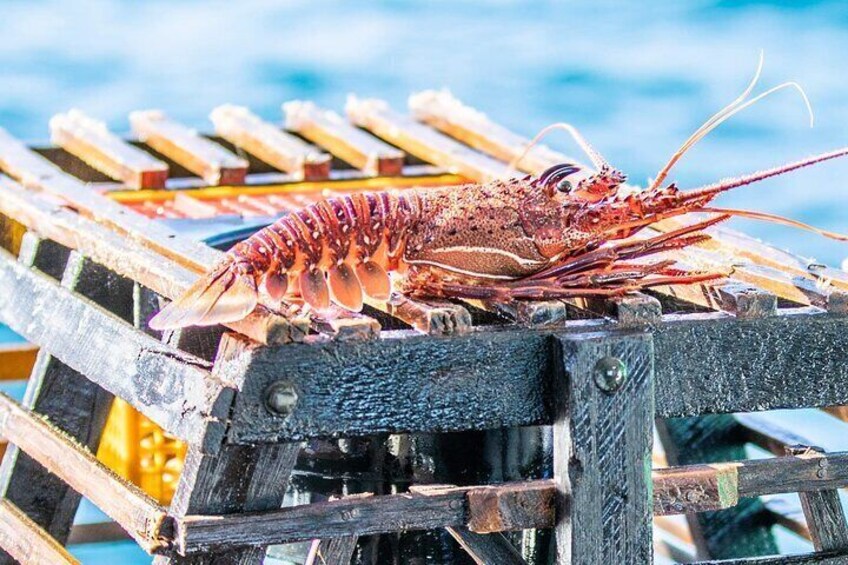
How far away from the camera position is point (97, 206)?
484cm

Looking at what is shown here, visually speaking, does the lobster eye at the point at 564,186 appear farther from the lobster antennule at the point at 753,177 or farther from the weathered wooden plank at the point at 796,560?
the weathered wooden plank at the point at 796,560

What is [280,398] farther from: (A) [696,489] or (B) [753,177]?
(B) [753,177]

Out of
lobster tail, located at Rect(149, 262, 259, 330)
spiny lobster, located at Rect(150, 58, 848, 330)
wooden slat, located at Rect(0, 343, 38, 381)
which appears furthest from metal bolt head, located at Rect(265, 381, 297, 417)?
wooden slat, located at Rect(0, 343, 38, 381)

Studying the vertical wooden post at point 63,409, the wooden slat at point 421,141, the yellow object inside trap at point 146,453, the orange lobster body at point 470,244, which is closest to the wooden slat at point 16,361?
the yellow object inside trap at point 146,453

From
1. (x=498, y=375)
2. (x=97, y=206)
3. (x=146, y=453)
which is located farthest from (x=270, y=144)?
(x=498, y=375)

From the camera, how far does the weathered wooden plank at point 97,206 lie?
4250 mm

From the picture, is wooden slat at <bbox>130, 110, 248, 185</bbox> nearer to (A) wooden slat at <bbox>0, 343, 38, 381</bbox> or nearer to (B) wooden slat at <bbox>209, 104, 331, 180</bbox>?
(B) wooden slat at <bbox>209, 104, 331, 180</bbox>

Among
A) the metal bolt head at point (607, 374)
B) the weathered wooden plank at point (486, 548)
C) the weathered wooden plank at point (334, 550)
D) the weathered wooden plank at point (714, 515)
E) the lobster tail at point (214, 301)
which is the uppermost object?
the weathered wooden plank at point (714, 515)

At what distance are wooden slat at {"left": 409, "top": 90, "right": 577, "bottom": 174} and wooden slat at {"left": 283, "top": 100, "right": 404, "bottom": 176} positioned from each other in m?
0.26

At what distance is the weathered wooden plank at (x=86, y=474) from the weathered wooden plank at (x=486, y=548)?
593 mm

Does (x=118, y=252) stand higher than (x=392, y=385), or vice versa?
(x=118, y=252)

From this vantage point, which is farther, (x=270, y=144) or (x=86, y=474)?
(x=270, y=144)

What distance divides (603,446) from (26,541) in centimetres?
164

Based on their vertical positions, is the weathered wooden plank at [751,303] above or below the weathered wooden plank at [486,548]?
above
